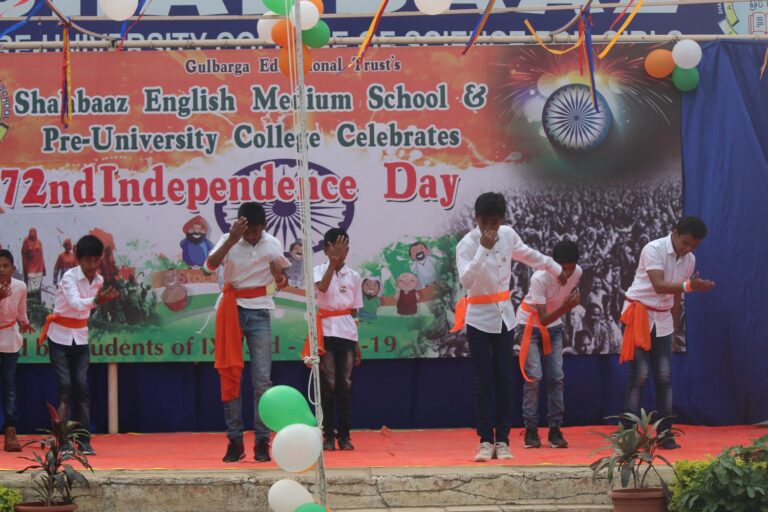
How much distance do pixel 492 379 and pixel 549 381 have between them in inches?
40.6

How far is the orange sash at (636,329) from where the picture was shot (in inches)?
300

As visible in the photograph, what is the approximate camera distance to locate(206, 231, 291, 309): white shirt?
7.00 m

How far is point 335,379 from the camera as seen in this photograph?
792cm

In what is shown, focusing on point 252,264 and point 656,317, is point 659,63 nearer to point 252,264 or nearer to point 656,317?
point 656,317

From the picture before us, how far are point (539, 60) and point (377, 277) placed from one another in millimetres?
2032

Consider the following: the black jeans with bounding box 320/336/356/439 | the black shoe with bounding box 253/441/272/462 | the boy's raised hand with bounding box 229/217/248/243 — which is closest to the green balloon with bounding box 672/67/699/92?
the black jeans with bounding box 320/336/356/439

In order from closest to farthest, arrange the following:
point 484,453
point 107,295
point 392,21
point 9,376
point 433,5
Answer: point 484,453 < point 433,5 < point 107,295 < point 9,376 < point 392,21

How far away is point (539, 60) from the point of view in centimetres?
877

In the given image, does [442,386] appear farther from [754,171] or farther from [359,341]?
[754,171]

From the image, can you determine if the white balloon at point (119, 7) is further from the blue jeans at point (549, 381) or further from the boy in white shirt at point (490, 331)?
the blue jeans at point (549, 381)

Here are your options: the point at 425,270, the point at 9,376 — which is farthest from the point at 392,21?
the point at 9,376

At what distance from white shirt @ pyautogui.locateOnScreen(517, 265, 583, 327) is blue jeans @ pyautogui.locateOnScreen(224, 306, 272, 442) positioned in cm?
182

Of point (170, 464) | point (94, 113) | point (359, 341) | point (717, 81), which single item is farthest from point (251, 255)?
point (717, 81)

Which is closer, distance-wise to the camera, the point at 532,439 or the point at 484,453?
the point at 484,453
